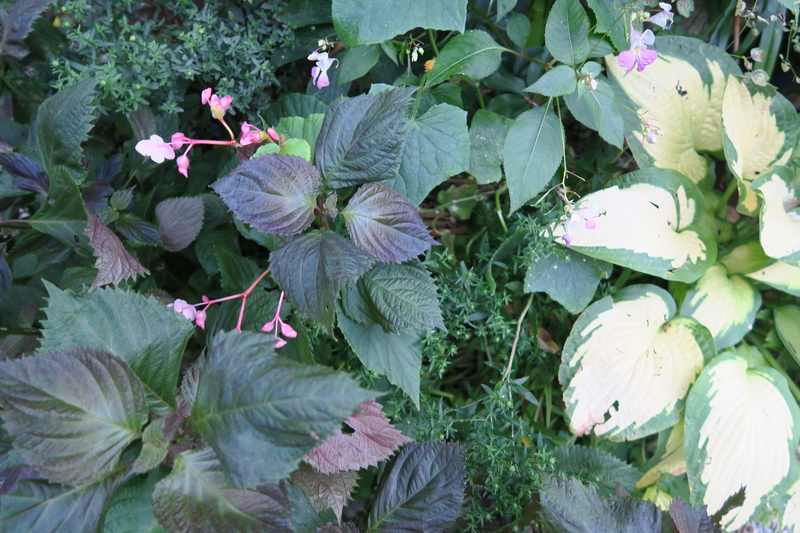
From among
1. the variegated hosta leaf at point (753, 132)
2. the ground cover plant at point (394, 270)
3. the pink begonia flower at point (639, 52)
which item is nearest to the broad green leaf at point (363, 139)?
the ground cover plant at point (394, 270)

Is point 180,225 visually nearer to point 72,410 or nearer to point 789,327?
point 72,410

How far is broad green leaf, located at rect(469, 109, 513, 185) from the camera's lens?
0.98 metres

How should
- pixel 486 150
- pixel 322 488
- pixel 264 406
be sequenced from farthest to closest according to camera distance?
pixel 486 150, pixel 322 488, pixel 264 406

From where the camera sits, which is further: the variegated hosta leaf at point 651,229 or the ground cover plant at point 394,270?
the variegated hosta leaf at point 651,229

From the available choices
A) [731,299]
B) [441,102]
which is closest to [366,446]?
[441,102]

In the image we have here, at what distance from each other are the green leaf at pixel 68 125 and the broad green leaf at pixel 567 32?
70 cm

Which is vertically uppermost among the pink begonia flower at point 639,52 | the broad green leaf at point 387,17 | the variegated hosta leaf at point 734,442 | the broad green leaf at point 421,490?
the broad green leaf at point 387,17

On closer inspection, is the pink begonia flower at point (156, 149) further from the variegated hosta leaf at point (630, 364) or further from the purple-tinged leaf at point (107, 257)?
the variegated hosta leaf at point (630, 364)

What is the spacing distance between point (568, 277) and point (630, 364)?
0.70 feet

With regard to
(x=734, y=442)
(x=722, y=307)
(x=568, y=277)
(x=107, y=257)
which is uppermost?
(x=107, y=257)

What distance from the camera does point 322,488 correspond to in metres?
0.77

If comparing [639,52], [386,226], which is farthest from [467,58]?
[386,226]

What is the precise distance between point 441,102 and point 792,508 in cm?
100

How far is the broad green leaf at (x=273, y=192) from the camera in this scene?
0.64 m
